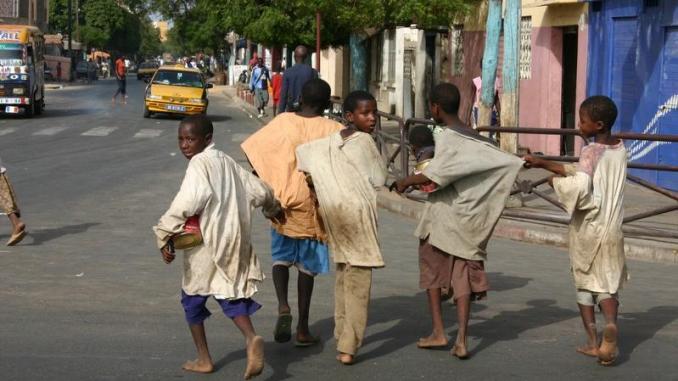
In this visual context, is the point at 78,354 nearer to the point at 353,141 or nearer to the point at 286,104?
the point at 353,141

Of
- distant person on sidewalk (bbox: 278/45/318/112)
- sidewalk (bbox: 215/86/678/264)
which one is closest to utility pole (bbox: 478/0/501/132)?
sidewalk (bbox: 215/86/678/264)

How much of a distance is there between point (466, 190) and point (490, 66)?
32.0ft

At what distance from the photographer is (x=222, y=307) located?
6152mm

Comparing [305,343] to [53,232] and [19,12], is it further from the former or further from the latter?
[19,12]

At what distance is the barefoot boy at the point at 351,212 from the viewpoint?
6586mm

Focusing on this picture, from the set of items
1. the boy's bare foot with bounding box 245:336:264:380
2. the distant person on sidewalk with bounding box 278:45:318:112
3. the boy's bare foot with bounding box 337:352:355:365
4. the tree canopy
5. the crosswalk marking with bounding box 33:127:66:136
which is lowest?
the boy's bare foot with bounding box 337:352:355:365

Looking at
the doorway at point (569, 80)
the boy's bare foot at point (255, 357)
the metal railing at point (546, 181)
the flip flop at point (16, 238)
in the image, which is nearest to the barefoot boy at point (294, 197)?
the boy's bare foot at point (255, 357)

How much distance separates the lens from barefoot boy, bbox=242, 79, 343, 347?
703cm

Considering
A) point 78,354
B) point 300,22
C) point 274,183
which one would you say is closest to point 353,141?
point 274,183

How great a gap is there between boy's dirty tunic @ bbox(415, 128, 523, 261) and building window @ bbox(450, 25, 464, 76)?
22949 millimetres

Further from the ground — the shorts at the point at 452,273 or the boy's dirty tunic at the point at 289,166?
→ the boy's dirty tunic at the point at 289,166

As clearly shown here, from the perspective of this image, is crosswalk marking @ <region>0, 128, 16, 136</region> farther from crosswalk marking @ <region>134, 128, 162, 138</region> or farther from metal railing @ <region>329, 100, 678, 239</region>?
metal railing @ <region>329, 100, 678, 239</region>

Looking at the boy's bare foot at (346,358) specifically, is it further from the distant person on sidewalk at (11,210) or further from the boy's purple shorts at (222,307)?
the distant person on sidewalk at (11,210)

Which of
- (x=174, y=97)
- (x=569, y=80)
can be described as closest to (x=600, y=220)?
(x=569, y=80)
